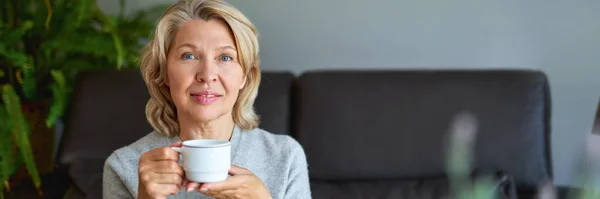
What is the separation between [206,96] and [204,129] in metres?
0.11

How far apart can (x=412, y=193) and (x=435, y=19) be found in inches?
33.7

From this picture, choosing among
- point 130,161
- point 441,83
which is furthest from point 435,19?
point 130,161

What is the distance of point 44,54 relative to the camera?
2.38m

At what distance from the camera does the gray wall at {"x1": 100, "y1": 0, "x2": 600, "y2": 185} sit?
2467mm

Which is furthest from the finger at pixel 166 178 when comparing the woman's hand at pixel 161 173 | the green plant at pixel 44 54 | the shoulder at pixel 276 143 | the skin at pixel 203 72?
the green plant at pixel 44 54

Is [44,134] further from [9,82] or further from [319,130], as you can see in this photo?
[319,130]

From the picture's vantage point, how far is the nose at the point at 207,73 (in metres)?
1.28

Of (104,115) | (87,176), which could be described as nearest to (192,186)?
(87,176)

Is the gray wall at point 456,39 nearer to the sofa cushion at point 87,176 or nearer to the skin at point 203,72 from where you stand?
the sofa cushion at point 87,176

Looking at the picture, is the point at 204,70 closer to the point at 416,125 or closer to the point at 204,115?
the point at 204,115

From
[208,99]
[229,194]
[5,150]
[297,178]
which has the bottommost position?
[5,150]

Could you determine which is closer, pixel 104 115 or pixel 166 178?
pixel 166 178

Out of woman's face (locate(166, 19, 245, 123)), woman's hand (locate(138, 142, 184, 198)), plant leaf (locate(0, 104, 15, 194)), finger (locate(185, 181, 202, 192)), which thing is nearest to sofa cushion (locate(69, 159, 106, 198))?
plant leaf (locate(0, 104, 15, 194))

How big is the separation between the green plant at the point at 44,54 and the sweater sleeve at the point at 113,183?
83 cm
